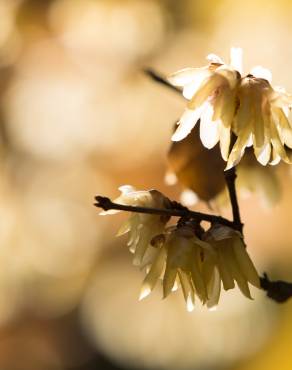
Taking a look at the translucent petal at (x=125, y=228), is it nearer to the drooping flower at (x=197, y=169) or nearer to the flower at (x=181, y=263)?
the flower at (x=181, y=263)

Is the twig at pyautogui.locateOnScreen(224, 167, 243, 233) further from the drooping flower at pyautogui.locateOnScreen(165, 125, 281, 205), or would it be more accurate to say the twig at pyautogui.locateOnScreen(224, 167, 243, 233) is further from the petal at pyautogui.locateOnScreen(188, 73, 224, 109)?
the drooping flower at pyautogui.locateOnScreen(165, 125, 281, 205)

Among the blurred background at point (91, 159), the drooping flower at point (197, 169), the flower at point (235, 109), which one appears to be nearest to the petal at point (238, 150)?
the flower at point (235, 109)

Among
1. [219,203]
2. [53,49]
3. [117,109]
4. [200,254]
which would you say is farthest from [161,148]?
[200,254]

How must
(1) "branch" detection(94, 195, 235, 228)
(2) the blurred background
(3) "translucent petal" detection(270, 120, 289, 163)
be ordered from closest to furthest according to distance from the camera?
(1) "branch" detection(94, 195, 235, 228) < (3) "translucent petal" detection(270, 120, 289, 163) < (2) the blurred background

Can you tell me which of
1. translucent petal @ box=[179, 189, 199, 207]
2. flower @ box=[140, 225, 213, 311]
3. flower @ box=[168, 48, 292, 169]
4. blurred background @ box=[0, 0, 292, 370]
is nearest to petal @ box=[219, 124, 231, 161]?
flower @ box=[168, 48, 292, 169]

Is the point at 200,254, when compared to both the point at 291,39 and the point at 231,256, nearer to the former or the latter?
the point at 231,256
